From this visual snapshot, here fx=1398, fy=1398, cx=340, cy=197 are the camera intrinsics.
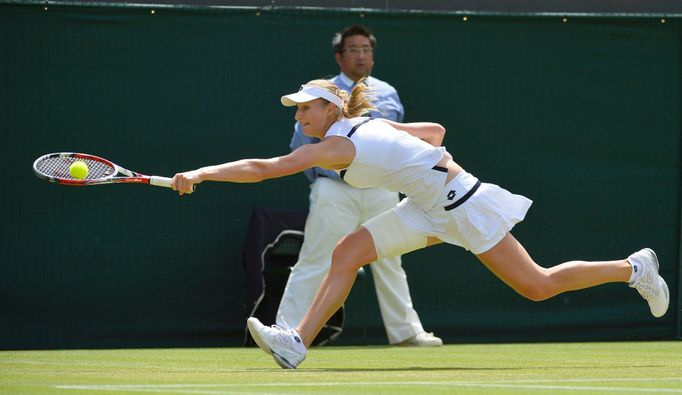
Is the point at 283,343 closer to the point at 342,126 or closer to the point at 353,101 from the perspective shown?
the point at 342,126

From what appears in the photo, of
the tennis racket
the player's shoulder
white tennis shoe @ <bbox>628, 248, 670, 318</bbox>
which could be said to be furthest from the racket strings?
white tennis shoe @ <bbox>628, 248, 670, 318</bbox>

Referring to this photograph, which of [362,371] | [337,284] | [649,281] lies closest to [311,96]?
[337,284]

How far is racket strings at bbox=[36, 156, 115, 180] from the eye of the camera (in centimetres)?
681


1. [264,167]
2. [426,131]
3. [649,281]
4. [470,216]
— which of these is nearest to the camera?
[264,167]

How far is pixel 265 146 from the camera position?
9625 mm

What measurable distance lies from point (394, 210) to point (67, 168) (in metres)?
1.63

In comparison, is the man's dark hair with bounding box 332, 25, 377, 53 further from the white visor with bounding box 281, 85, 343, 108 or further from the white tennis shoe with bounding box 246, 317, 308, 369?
the white tennis shoe with bounding box 246, 317, 308, 369

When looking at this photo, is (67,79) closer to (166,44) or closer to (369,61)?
(166,44)

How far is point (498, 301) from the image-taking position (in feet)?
32.9

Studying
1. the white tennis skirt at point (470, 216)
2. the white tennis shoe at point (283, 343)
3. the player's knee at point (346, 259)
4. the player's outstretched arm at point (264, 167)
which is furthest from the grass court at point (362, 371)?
the player's outstretched arm at point (264, 167)

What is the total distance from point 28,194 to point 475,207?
11.9ft

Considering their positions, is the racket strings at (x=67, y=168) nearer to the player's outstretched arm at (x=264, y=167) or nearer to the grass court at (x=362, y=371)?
the player's outstretched arm at (x=264, y=167)

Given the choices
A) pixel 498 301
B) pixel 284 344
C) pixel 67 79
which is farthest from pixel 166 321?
pixel 284 344

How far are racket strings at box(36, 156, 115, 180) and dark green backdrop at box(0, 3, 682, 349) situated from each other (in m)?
2.38
